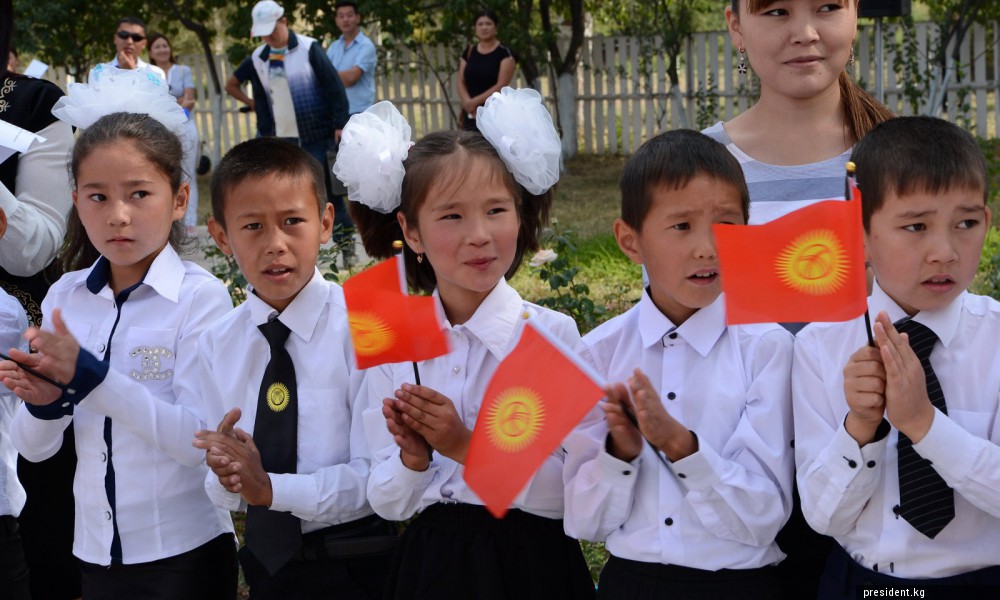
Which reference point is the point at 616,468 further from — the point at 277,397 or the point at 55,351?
the point at 55,351

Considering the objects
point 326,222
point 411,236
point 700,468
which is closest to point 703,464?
point 700,468

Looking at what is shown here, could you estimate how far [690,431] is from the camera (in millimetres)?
2039

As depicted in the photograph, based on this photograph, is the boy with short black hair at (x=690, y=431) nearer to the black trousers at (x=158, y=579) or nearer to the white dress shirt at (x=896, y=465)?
the white dress shirt at (x=896, y=465)

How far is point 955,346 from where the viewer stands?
2039 millimetres

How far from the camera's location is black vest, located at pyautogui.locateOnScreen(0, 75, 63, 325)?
9.93 ft

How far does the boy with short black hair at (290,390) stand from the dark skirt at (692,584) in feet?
2.07

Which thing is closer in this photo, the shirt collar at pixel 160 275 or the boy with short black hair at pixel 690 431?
the boy with short black hair at pixel 690 431

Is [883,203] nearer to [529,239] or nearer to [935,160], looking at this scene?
[935,160]

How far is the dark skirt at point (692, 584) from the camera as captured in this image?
2115mm

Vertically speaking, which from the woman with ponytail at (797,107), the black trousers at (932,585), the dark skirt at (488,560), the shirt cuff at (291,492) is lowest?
the dark skirt at (488,560)

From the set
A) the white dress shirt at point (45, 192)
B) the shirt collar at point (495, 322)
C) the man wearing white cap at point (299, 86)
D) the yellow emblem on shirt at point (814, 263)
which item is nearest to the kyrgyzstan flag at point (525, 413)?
the shirt collar at point (495, 322)

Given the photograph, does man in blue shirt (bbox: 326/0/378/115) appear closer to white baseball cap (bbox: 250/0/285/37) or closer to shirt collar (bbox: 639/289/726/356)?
white baseball cap (bbox: 250/0/285/37)

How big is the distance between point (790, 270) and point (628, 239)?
1.66ft

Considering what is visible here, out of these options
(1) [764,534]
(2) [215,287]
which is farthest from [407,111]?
(1) [764,534]
